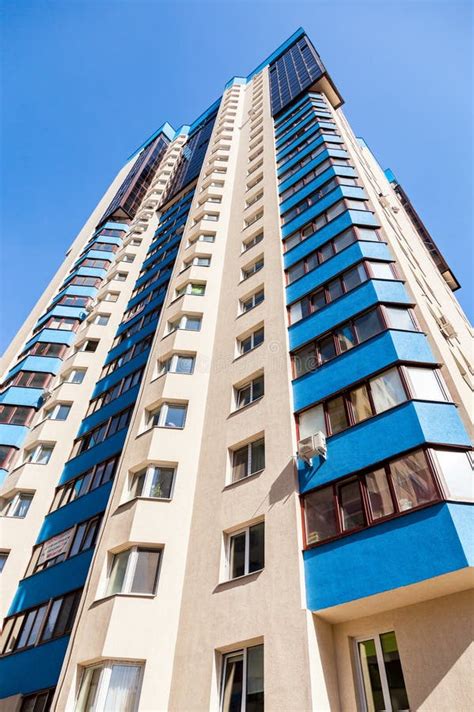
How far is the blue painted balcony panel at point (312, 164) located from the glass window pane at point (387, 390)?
18504mm

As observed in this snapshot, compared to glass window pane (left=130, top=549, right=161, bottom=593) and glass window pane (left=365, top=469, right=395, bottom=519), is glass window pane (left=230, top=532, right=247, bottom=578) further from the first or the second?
glass window pane (left=365, top=469, right=395, bottom=519)

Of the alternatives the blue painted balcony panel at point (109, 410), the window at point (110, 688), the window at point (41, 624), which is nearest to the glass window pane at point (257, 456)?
the window at point (110, 688)

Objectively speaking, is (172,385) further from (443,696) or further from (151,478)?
(443,696)

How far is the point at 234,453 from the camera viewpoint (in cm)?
1592

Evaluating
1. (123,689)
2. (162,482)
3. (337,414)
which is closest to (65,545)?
(162,482)

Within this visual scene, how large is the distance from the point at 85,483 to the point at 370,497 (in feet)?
50.5

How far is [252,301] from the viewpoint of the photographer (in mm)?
22188

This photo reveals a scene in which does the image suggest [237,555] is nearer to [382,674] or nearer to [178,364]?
[382,674]

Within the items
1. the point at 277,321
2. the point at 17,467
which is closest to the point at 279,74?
the point at 277,321

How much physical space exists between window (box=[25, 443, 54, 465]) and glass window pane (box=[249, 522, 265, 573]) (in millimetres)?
15458

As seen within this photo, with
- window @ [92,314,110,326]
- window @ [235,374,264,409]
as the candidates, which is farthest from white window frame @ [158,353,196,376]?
window @ [92,314,110,326]

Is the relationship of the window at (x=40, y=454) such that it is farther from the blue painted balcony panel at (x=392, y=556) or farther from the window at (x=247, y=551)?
the blue painted balcony panel at (x=392, y=556)

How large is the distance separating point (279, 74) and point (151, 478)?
56.8m

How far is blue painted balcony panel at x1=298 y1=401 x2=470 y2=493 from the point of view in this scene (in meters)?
11.5
